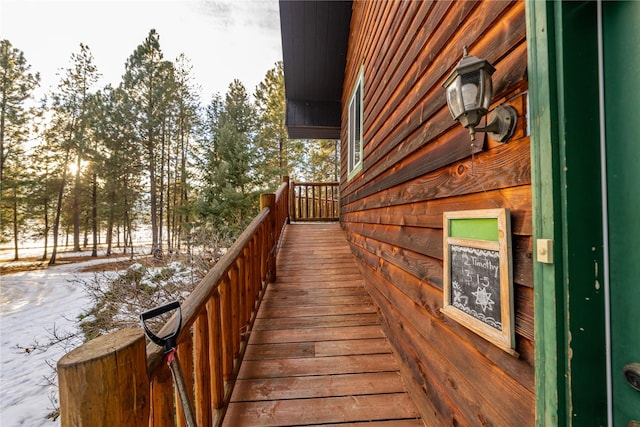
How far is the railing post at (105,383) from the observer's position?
1.97ft

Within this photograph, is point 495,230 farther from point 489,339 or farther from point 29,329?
point 29,329

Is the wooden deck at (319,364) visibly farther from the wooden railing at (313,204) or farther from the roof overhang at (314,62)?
the roof overhang at (314,62)

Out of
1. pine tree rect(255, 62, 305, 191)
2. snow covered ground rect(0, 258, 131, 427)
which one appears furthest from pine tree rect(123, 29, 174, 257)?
pine tree rect(255, 62, 305, 191)

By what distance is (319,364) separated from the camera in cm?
205

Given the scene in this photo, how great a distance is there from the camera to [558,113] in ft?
2.30

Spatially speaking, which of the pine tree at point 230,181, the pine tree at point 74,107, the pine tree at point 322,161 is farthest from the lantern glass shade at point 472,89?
the pine tree at point 74,107

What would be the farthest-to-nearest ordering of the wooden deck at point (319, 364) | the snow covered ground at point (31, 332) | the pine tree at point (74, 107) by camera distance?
the pine tree at point (74, 107) → the snow covered ground at point (31, 332) → the wooden deck at point (319, 364)

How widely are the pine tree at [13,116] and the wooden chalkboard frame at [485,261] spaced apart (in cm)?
2176

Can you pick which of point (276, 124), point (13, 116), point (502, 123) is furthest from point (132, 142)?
point (502, 123)

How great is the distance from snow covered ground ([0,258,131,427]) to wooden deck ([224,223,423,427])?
191 inches

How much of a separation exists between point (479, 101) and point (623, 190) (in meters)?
0.48

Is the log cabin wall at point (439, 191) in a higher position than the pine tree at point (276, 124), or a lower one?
lower

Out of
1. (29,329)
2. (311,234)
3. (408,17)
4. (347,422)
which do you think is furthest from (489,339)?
(29,329)

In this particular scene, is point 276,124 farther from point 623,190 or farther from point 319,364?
point 623,190
